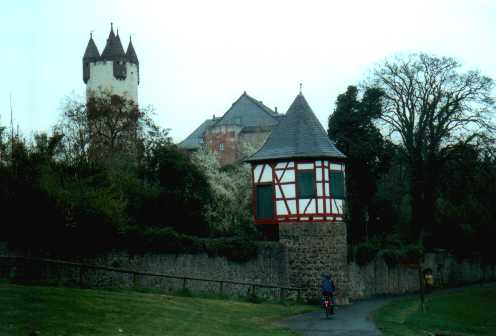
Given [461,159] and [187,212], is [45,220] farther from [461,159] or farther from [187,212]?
[461,159]

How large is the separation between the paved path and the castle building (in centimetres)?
5383

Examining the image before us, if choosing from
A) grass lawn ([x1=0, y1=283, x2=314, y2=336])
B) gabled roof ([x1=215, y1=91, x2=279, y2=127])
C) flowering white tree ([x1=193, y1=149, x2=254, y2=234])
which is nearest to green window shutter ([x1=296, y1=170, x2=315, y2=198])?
grass lawn ([x1=0, y1=283, x2=314, y2=336])

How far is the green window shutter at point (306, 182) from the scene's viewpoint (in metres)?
37.8

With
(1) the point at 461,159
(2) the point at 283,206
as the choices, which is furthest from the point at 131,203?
(1) the point at 461,159

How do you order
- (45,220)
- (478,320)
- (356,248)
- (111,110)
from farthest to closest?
(111,110) < (356,248) < (478,320) < (45,220)

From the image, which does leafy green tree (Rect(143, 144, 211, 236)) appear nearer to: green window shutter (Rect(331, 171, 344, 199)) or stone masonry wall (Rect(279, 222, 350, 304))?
stone masonry wall (Rect(279, 222, 350, 304))

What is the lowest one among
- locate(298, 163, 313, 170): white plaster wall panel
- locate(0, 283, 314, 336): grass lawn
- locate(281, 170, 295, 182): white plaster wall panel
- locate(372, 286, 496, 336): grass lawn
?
locate(372, 286, 496, 336): grass lawn

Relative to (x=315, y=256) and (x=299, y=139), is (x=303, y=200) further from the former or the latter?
(x=299, y=139)

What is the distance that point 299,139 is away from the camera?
38125 mm

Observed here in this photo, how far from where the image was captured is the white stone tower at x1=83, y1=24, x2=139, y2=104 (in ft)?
325

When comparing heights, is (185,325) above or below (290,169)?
below

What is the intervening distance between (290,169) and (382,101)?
1822 centimetres

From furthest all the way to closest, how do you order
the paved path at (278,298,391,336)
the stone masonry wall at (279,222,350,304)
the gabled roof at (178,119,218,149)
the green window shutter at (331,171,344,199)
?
the gabled roof at (178,119,218,149) < the green window shutter at (331,171,344,199) < the stone masonry wall at (279,222,350,304) < the paved path at (278,298,391,336)

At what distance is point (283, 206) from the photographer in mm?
38219
